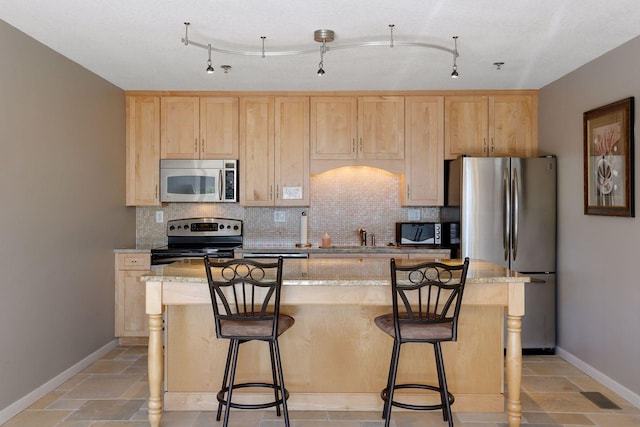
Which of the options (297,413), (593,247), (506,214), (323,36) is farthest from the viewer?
(506,214)

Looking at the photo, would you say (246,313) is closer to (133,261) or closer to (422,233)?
(133,261)

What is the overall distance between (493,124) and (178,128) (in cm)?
303

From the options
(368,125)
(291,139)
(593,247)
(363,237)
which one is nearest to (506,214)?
(593,247)

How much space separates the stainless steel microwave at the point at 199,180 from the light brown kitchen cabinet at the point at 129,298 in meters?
0.68

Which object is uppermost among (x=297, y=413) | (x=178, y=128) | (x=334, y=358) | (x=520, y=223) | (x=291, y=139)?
(x=178, y=128)

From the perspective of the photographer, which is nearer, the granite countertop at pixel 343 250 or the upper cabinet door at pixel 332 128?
the granite countertop at pixel 343 250

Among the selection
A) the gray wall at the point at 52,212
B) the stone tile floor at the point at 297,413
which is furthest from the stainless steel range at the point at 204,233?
the stone tile floor at the point at 297,413

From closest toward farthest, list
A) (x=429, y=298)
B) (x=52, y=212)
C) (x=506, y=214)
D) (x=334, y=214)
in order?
(x=429, y=298)
(x=52, y=212)
(x=506, y=214)
(x=334, y=214)

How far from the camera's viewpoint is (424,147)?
5.00m

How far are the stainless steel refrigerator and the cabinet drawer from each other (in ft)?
9.29

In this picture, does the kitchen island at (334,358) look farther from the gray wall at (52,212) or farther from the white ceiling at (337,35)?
the white ceiling at (337,35)

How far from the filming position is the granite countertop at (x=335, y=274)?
273 centimetres

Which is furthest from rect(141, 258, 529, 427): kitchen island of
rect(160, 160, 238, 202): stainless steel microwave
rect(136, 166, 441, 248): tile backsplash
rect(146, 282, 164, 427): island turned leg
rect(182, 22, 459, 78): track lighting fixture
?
rect(136, 166, 441, 248): tile backsplash

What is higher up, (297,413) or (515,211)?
(515,211)
